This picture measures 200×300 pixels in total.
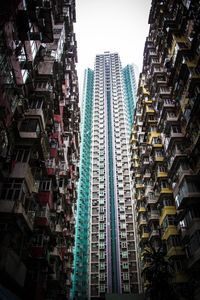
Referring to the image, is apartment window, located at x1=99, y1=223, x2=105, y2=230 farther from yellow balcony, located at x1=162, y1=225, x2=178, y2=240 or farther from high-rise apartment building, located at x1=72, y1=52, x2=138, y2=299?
yellow balcony, located at x1=162, y1=225, x2=178, y2=240

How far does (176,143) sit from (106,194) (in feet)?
177

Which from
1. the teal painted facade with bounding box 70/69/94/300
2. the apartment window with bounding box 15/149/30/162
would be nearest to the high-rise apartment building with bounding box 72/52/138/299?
the teal painted facade with bounding box 70/69/94/300

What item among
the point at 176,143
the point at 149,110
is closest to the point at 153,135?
the point at 149,110

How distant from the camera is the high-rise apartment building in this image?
64.3 m

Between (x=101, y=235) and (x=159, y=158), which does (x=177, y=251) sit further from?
(x=101, y=235)

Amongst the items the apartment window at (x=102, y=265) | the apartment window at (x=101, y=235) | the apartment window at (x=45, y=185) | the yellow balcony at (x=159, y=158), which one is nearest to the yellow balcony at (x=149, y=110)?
the yellow balcony at (x=159, y=158)

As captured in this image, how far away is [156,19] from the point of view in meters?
38.7

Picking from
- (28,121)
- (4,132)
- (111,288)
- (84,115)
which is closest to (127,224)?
(111,288)

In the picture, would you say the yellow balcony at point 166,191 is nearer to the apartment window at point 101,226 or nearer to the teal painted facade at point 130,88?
the apartment window at point 101,226

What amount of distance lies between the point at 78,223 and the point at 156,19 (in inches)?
2454

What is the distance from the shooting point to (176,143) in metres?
27.7

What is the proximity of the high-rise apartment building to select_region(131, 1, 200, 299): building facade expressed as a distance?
29.6 metres

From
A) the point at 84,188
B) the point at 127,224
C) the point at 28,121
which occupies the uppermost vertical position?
the point at 84,188

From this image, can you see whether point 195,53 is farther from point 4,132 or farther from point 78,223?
point 78,223
